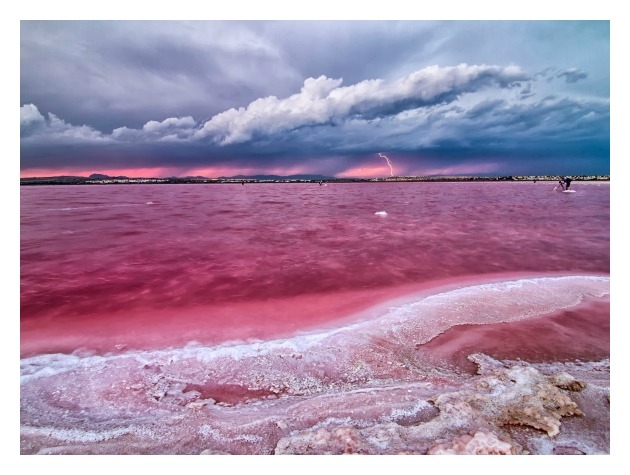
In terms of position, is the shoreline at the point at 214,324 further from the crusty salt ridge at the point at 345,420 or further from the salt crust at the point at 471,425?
the salt crust at the point at 471,425

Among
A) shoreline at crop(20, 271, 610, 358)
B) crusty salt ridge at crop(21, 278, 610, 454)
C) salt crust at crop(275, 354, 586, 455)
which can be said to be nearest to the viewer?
salt crust at crop(275, 354, 586, 455)

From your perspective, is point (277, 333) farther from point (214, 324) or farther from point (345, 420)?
point (345, 420)

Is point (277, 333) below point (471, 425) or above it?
above

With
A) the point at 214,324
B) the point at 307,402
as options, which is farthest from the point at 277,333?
the point at 307,402

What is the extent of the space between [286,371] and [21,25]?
17.1 feet

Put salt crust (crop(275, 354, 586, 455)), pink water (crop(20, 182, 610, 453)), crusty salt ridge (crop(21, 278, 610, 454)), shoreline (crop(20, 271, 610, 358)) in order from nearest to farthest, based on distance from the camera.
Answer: salt crust (crop(275, 354, 586, 455)) < crusty salt ridge (crop(21, 278, 610, 454)) < pink water (crop(20, 182, 610, 453)) < shoreline (crop(20, 271, 610, 358))

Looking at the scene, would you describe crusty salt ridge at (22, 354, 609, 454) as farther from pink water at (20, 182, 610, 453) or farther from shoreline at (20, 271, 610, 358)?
shoreline at (20, 271, 610, 358)

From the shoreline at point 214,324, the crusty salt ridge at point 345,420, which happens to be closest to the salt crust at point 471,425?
the crusty salt ridge at point 345,420

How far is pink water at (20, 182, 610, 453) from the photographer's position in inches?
103

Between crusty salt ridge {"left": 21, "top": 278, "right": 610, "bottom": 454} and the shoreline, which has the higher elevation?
the shoreline

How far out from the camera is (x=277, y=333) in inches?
159

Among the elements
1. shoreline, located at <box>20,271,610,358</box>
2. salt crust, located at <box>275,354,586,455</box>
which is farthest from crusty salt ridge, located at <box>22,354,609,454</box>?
shoreline, located at <box>20,271,610,358</box>
